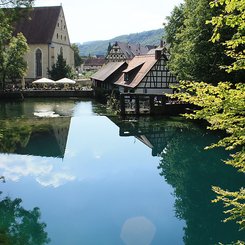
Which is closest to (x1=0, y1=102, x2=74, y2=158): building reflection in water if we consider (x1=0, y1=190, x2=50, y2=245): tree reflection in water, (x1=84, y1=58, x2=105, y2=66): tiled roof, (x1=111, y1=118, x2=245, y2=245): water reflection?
(x1=0, y1=190, x2=50, y2=245): tree reflection in water

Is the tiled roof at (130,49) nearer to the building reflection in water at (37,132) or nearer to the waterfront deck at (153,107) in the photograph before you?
the building reflection in water at (37,132)

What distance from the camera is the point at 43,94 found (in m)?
44.9

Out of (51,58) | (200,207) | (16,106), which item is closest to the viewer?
(200,207)

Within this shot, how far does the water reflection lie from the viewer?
10.5m

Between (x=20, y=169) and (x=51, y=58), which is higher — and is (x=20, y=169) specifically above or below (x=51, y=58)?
below

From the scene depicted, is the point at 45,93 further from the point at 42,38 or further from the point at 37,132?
the point at 37,132

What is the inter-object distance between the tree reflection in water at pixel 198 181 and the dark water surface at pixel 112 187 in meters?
0.03

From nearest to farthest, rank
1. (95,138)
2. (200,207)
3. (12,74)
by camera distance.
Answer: (200,207)
(95,138)
(12,74)

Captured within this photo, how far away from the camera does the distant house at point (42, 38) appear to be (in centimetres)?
5803

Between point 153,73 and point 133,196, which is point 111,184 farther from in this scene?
point 153,73

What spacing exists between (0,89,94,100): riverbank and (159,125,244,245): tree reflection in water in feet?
76.1

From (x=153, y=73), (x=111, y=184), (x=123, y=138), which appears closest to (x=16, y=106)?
(x=153, y=73)

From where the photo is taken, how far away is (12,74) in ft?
151

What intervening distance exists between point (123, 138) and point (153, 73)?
12.8 metres
